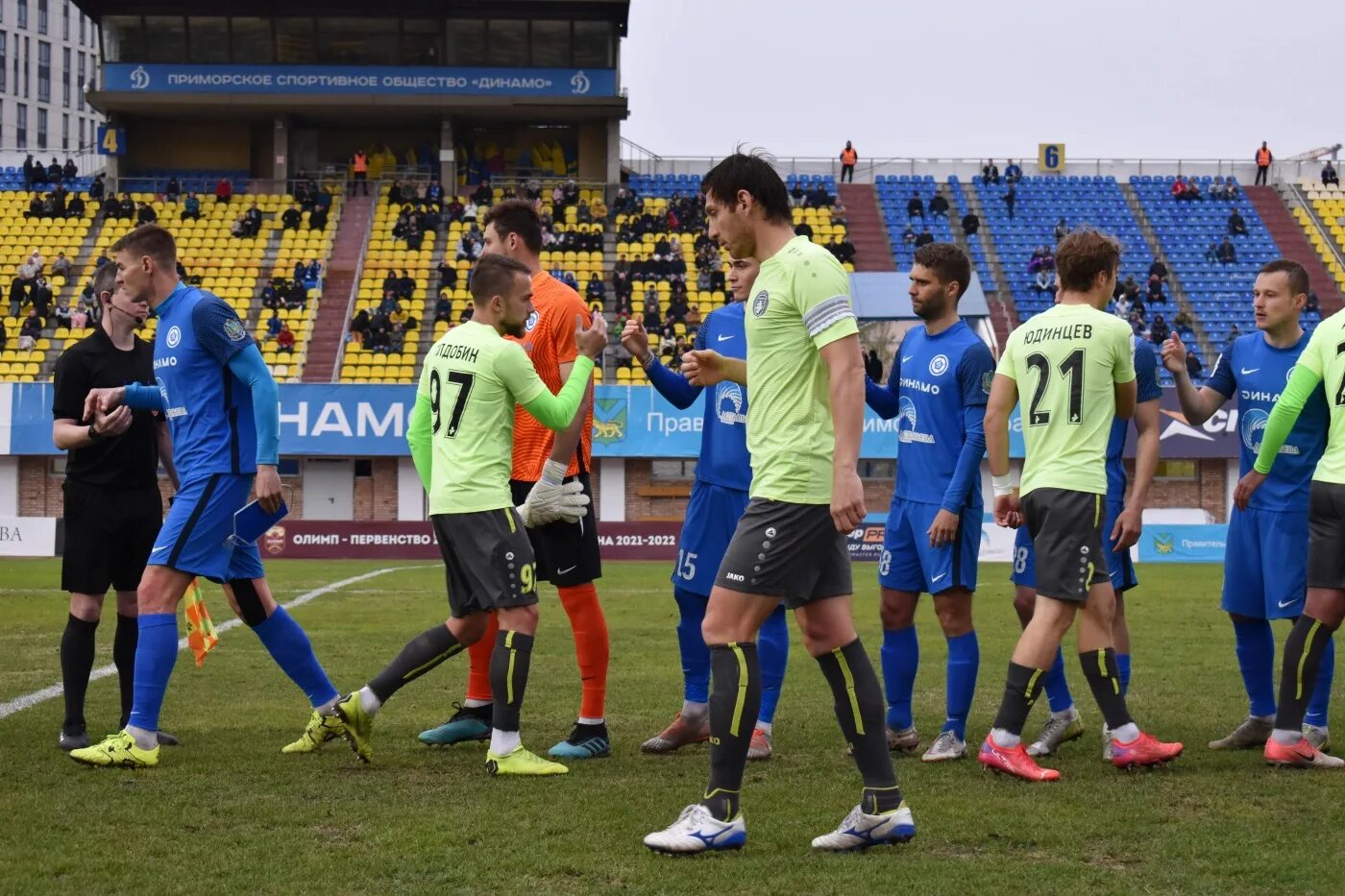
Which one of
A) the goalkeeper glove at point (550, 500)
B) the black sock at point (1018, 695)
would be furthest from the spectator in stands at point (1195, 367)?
the goalkeeper glove at point (550, 500)

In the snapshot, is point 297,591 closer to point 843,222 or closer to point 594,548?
point 594,548

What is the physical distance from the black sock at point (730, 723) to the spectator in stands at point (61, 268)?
36512 mm

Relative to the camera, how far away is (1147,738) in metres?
6.49

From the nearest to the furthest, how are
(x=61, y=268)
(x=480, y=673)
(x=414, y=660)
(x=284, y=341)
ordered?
1. (x=414, y=660)
2. (x=480, y=673)
3. (x=284, y=341)
4. (x=61, y=268)

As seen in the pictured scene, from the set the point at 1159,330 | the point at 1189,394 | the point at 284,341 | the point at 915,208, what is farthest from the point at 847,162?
the point at 1189,394

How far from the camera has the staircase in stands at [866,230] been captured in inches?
1614

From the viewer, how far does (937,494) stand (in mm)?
7266

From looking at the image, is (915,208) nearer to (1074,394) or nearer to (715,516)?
(715,516)

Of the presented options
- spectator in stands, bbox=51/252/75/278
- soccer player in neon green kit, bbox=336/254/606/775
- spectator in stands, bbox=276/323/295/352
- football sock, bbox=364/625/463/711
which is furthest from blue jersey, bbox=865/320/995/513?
spectator in stands, bbox=51/252/75/278

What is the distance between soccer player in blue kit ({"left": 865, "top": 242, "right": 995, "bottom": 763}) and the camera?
23.4 feet

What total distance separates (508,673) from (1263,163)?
149 feet

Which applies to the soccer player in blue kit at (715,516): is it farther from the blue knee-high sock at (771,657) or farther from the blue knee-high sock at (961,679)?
the blue knee-high sock at (961,679)

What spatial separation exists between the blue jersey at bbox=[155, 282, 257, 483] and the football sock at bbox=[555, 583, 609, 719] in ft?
5.40

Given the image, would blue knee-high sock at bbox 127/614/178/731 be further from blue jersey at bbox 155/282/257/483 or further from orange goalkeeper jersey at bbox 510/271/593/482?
orange goalkeeper jersey at bbox 510/271/593/482
